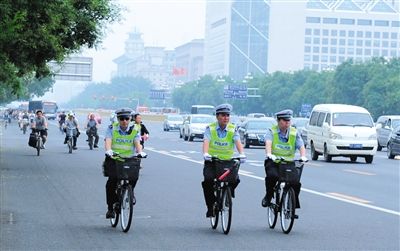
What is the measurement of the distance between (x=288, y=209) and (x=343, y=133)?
23.1m

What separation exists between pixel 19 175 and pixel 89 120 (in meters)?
19.4

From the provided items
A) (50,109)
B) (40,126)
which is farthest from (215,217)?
(50,109)

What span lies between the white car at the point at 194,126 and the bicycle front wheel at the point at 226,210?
4563cm

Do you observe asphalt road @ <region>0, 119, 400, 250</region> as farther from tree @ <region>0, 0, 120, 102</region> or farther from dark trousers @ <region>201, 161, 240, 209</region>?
tree @ <region>0, 0, 120, 102</region>

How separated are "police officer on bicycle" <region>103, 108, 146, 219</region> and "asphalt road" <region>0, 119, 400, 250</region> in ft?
1.72

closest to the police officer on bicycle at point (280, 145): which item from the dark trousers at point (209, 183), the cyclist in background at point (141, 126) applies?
the dark trousers at point (209, 183)

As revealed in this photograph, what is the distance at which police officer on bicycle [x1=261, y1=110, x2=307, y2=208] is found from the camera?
14094 mm

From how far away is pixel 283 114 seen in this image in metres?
14.1

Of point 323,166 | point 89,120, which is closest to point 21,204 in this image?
point 323,166

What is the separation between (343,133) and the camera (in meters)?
36.6

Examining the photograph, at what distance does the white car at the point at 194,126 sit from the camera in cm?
6006

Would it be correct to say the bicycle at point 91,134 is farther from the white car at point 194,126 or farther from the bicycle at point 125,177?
the bicycle at point 125,177

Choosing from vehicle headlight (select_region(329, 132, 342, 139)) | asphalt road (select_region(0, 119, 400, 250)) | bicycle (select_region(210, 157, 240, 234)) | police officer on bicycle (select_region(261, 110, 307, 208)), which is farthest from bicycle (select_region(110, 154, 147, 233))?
vehicle headlight (select_region(329, 132, 342, 139))

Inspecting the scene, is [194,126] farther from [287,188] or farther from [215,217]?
[287,188]
